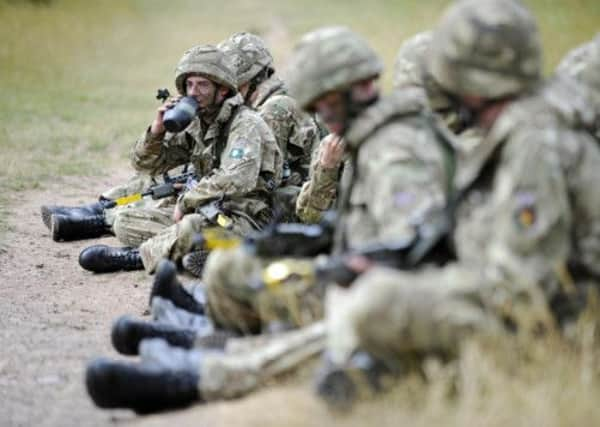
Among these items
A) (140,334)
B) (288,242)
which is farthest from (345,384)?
(140,334)

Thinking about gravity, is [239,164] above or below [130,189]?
above

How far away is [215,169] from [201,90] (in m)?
0.61

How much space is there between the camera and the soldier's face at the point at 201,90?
28.0ft

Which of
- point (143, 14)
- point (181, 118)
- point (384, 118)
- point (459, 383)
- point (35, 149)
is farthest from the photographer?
point (143, 14)

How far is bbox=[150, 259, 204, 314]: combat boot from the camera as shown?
21.9 ft

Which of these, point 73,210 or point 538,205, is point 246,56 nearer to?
point 73,210

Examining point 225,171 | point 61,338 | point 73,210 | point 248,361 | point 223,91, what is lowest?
point 61,338

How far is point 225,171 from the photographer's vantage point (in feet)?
27.8

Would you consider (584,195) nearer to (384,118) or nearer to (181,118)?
(384,118)

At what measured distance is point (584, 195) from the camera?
4664mm

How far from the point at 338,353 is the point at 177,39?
2368 cm

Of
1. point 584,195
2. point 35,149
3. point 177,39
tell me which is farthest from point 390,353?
point 177,39

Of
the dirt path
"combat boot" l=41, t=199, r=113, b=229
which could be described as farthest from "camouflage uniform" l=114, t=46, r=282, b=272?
"combat boot" l=41, t=199, r=113, b=229

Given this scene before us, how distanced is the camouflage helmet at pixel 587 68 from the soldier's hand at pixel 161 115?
3255mm
